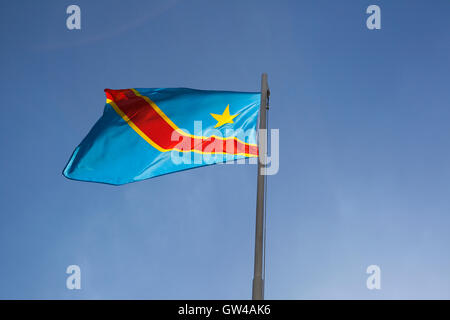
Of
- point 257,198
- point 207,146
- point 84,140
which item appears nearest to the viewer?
point 257,198

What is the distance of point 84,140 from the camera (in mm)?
13312

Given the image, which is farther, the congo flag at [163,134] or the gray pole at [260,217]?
the congo flag at [163,134]

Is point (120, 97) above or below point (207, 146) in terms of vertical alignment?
above

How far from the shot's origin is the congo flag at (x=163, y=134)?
1219 cm

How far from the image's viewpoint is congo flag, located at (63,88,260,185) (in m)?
12.2

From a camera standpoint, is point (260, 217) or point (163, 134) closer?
point (260, 217)

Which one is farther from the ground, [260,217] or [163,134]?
[163,134]

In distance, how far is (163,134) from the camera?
13062 mm

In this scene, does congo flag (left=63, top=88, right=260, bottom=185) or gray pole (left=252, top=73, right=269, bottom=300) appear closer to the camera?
gray pole (left=252, top=73, right=269, bottom=300)

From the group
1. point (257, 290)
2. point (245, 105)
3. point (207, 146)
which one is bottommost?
point (257, 290)
